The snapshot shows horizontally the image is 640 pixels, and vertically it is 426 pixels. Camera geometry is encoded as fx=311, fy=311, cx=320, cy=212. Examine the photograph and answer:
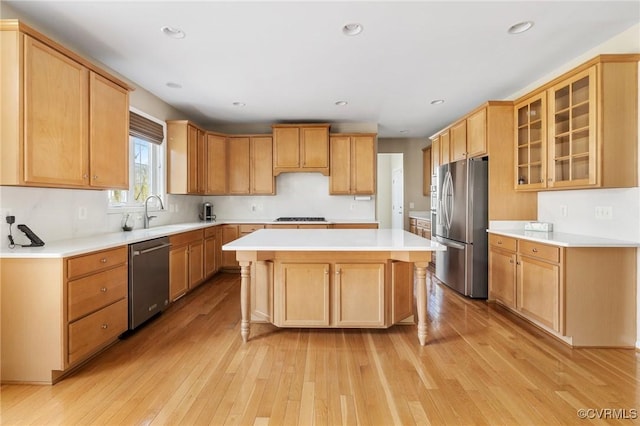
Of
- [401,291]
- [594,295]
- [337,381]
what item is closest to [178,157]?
[401,291]

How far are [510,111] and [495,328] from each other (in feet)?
7.80

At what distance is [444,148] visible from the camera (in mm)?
4629

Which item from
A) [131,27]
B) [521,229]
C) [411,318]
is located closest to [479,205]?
[521,229]

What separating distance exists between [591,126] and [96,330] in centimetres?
419

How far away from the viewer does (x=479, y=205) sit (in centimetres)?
370

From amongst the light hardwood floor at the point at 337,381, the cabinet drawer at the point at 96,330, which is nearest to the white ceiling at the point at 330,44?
the cabinet drawer at the point at 96,330

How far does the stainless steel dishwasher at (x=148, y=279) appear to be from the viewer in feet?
8.96

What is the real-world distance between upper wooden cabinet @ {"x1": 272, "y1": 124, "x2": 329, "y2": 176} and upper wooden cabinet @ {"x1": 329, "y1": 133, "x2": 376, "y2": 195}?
7.6 inches

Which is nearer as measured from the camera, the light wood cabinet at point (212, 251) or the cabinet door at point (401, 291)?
the cabinet door at point (401, 291)

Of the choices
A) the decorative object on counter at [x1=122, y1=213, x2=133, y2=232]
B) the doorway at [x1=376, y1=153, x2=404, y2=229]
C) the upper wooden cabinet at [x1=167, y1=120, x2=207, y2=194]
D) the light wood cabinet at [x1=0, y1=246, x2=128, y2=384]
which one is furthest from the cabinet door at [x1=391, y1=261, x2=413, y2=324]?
the doorway at [x1=376, y1=153, x2=404, y2=229]

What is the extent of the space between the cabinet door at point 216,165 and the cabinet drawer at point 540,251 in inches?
171

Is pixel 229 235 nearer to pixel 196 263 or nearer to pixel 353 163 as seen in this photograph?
pixel 196 263

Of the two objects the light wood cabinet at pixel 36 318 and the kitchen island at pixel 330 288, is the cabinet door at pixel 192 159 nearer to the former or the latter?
the kitchen island at pixel 330 288

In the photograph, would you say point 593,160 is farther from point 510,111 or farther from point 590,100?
point 510,111
